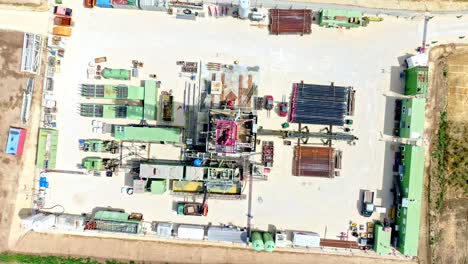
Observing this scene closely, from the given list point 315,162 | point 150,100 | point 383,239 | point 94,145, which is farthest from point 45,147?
point 383,239

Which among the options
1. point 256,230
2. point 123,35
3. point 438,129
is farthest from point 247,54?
point 438,129

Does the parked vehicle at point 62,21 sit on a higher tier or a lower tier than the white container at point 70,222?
higher

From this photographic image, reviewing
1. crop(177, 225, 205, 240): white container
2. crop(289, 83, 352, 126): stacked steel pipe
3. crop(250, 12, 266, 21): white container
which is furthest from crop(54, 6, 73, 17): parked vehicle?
crop(177, 225, 205, 240): white container

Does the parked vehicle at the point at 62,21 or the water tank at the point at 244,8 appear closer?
the water tank at the point at 244,8

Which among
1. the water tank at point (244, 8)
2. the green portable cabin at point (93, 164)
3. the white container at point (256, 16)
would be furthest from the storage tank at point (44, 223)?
the white container at point (256, 16)

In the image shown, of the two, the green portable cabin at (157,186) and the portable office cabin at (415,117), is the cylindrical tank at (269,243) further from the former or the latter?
the portable office cabin at (415,117)

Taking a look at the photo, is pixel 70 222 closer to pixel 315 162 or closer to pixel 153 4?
pixel 153 4

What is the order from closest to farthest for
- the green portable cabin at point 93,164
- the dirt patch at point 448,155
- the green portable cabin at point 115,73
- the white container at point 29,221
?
the white container at point 29,221 < the green portable cabin at point 93,164 < the green portable cabin at point 115,73 < the dirt patch at point 448,155
